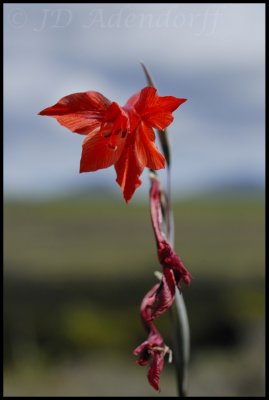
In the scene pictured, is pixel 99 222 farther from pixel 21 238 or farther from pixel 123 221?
pixel 21 238

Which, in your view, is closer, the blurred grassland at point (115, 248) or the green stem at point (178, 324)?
the green stem at point (178, 324)

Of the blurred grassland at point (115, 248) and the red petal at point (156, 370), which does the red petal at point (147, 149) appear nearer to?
the red petal at point (156, 370)

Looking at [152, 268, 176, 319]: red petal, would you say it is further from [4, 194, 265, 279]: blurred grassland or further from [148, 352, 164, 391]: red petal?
[4, 194, 265, 279]: blurred grassland

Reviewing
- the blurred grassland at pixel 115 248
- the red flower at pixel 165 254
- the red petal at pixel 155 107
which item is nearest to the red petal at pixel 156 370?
the red flower at pixel 165 254

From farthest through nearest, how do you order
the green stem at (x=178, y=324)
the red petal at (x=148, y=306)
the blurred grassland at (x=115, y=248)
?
the blurred grassland at (x=115, y=248) < the green stem at (x=178, y=324) < the red petal at (x=148, y=306)

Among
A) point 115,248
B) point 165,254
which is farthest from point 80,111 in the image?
point 115,248

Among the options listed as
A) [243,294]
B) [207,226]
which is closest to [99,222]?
[207,226]

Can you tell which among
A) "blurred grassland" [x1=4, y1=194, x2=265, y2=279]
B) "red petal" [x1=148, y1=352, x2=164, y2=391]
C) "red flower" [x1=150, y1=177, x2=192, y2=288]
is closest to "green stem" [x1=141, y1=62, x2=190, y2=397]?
"red flower" [x1=150, y1=177, x2=192, y2=288]
